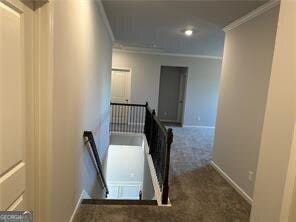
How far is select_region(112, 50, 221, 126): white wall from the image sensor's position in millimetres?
8430

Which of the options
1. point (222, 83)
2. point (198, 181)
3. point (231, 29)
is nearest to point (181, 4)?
point (231, 29)

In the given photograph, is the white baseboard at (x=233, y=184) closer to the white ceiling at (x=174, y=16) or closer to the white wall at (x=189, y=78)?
the white ceiling at (x=174, y=16)

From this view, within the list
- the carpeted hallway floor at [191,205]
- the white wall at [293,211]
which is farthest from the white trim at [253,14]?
the carpeted hallway floor at [191,205]

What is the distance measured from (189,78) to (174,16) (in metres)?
4.72

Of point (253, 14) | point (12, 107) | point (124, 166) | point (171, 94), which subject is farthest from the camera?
point (171, 94)

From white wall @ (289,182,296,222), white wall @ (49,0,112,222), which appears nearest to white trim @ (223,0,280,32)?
white wall @ (49,0,112,222)

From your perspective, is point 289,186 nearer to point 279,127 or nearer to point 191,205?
point 279,127

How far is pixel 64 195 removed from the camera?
2.12 meters

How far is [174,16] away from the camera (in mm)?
3934

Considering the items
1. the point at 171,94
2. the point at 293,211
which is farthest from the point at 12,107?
the point at 171,94

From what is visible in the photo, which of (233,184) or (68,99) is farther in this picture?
(233,184)

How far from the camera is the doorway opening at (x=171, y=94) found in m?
9.48

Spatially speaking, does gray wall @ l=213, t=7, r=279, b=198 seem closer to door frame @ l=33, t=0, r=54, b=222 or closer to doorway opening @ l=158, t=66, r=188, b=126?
door frame @ l=33, t=0, r=54, b=222

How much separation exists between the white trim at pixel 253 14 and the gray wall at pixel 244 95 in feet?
0.19
